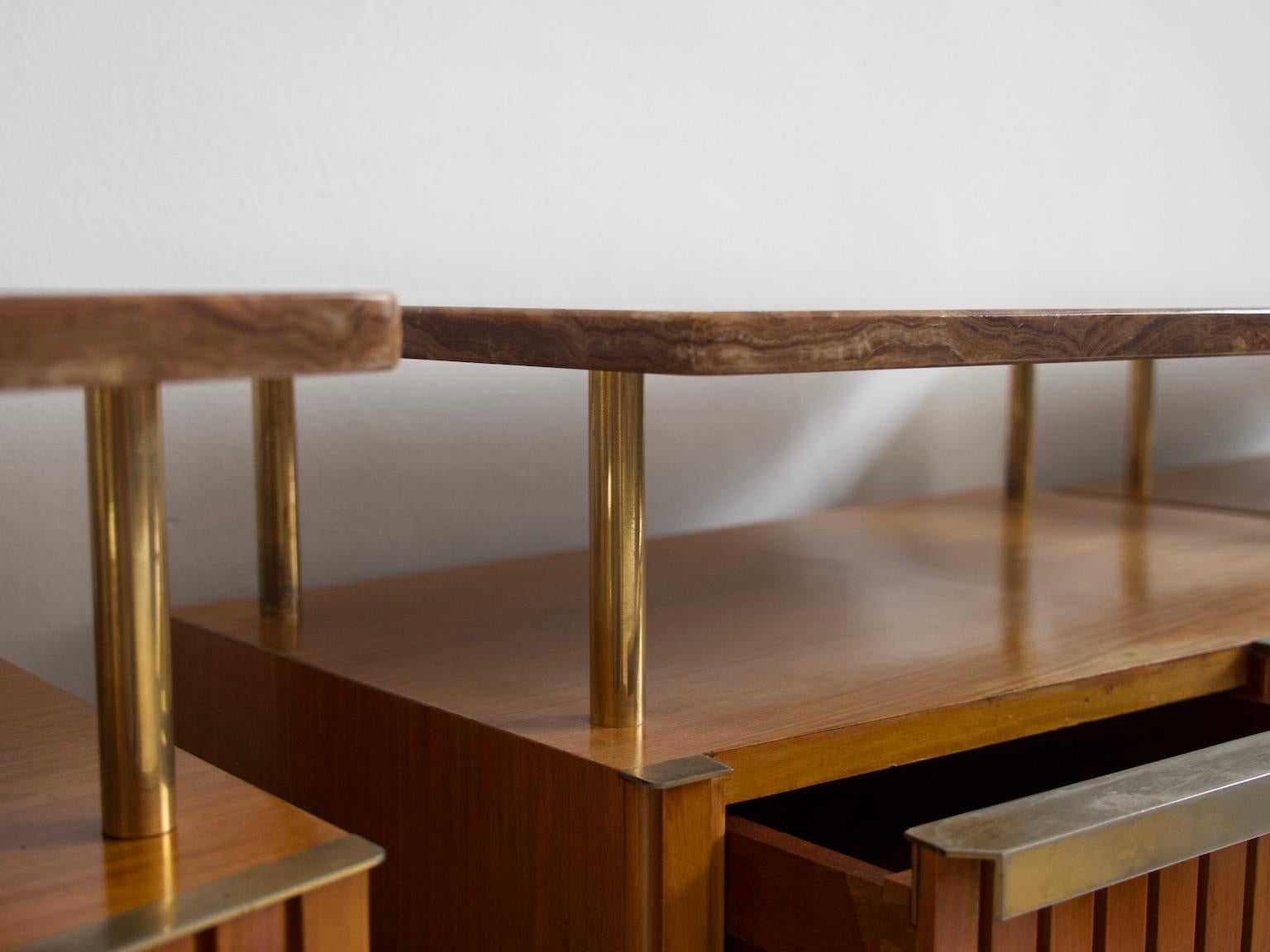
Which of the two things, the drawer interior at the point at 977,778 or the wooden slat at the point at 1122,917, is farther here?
the drawer interior at the point at 977,778

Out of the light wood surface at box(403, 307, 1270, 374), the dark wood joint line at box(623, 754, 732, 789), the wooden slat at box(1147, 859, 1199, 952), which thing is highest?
the light wood surface at box(403, 307, 1270, 374)

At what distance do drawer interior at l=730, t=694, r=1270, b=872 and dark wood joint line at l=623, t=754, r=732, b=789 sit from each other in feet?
0.88

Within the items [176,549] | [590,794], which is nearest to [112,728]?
[590,794]

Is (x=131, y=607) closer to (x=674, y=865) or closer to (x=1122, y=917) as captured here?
(x=674, y=865)

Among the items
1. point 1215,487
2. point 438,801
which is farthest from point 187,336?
point 1215,487

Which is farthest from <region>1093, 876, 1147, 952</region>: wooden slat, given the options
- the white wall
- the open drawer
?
the white wall

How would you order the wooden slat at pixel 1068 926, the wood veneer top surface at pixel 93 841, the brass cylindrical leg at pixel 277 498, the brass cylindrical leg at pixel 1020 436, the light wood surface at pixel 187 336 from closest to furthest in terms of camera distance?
1. the light wood surface at pixel 187 336
2. the wood veneer top surface at pixel 93 841
3. the wooden slat at pixel 1068 926
4. the brass cylindrical leg at pixel 277 498
5. the brass cylindrical leg at pixel 1020 436

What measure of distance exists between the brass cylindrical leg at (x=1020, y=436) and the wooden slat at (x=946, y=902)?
2.98 feet

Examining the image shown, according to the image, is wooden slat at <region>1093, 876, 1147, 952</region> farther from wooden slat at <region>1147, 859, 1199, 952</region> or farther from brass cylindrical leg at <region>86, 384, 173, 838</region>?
brass cylindrical leg at <region>86, 384, 173, 838</region>

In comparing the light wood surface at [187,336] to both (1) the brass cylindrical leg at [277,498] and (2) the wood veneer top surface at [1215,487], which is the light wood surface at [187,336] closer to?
(1) the brass cylindrical leg at [277,498]

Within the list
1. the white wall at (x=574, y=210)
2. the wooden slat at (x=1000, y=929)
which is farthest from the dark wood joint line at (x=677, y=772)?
the white wall at (x=574, y=210)

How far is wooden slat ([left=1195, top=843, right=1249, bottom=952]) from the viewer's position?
0.62 metres

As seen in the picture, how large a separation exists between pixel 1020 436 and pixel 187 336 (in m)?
1.13

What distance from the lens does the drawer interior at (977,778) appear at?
0.86m
